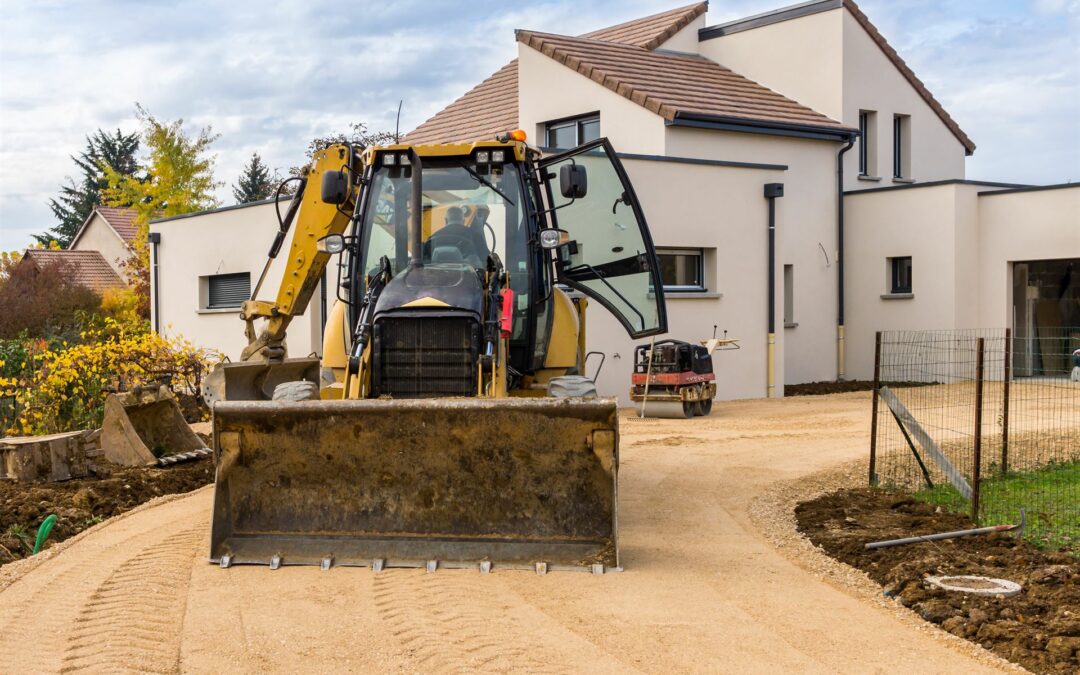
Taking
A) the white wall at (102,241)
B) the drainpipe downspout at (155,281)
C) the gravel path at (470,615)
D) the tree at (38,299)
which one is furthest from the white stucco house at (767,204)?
the white wall at (102,241)

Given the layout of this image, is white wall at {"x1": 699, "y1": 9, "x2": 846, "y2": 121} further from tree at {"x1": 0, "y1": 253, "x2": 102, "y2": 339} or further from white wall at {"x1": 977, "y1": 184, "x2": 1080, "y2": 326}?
tree at {"x1": 0, "y1": 253, "x2": 102, "y2": 339}

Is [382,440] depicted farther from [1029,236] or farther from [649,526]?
[1029,236]

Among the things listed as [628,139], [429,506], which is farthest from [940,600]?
[628,139]

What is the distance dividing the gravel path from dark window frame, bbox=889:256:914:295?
1587cm

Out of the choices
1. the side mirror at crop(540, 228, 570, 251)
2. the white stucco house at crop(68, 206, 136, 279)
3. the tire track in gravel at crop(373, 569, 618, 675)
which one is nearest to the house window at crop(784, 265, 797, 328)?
the side mirror at crop(540, 228, 570, 251)

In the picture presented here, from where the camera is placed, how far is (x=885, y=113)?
1021 inches

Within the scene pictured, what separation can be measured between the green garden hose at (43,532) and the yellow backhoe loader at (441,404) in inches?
67.0

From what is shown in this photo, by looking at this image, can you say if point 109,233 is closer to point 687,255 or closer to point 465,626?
point 687,255

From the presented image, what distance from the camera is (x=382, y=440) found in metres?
7.39

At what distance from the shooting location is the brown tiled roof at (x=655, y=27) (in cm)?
2567

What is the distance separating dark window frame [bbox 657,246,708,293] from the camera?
1988 centimetres

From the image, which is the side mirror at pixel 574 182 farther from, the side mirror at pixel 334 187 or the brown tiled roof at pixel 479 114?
the brown tiled roof at pixel 479 114

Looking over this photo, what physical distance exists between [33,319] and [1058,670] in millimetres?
32565

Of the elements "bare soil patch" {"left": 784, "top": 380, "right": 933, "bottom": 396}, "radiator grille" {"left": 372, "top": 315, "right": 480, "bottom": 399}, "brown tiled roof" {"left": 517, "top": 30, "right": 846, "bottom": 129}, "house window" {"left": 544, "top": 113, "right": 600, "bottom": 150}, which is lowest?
"bare soil patch" {"left": 784, "top": 380, "right": 933, "bottom": 396}
